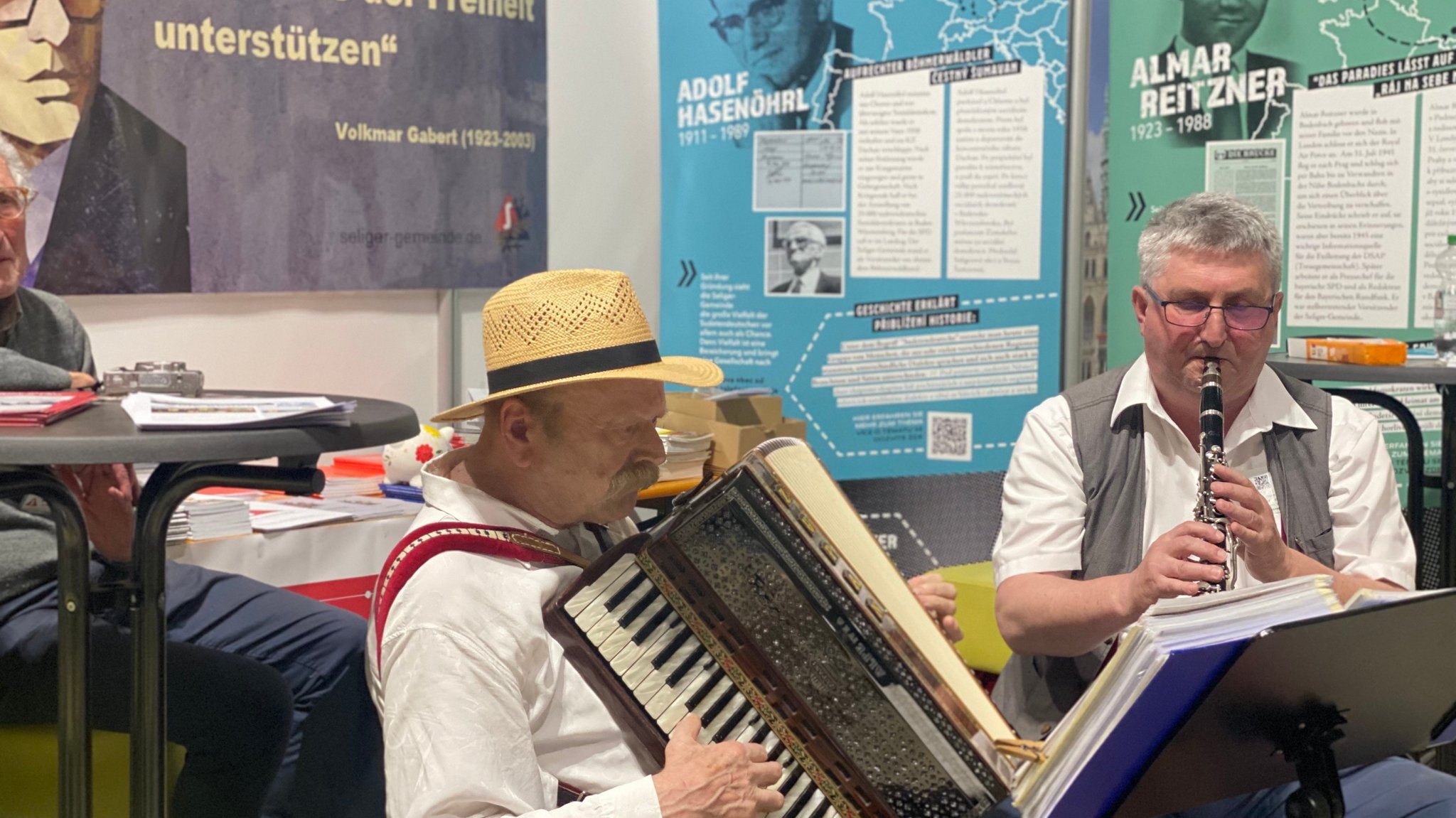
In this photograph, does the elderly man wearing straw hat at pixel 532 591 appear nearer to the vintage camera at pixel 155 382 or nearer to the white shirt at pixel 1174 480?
the white shirt at pixel 1174 480

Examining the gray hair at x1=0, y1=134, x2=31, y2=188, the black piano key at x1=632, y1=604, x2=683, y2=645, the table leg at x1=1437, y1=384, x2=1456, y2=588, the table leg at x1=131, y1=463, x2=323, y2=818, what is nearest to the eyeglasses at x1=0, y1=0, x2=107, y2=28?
the gray hair at x1=0, y1=134, x2=31, y2=188

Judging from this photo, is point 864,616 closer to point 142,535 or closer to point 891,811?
point 891,811

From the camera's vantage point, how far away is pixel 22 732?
7.68ft

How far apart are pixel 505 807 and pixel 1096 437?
1.18 m

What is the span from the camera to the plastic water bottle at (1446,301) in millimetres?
3678

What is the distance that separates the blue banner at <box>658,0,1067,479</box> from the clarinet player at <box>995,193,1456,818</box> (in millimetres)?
2278

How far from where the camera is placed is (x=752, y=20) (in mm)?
4816

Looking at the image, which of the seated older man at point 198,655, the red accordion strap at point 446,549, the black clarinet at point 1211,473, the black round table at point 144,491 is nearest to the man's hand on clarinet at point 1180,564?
the black clarinet at point 1211,473

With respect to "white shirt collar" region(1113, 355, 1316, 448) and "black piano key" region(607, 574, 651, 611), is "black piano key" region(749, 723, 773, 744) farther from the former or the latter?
"white shirt collar" region(1113, 355, 1316, 448)

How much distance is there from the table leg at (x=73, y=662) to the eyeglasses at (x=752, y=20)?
335 centimetres

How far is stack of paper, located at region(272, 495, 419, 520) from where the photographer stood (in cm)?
348

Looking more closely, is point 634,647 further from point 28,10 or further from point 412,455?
point 28,10

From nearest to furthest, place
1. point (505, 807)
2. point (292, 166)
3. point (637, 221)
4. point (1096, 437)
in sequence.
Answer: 1. point (505, 807)
2. point (1096, 437)
3. point (292, 166)
4. point (637, 221)

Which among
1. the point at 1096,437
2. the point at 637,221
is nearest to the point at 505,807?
the point at 1096,437
